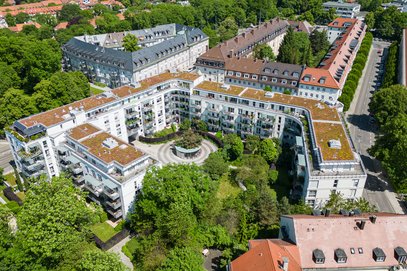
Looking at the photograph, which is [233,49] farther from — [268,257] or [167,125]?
[268,257]

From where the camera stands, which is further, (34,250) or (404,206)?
(404,206)

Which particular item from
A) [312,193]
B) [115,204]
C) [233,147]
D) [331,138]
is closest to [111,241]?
[115,204]

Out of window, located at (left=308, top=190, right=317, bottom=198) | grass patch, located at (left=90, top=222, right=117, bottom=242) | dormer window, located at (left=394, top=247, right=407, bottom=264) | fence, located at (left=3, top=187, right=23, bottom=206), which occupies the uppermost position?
dormer window, located at (left=394, top=247, right=407, bottom=264)

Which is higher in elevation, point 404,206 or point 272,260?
point 272,260

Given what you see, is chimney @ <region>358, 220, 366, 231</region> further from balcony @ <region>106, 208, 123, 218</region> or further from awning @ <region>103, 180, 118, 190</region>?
balcony @ <region>106, 208, 123, 218</region>

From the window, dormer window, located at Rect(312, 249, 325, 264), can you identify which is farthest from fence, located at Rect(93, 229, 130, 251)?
the window

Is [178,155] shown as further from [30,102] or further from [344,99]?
[344,99]

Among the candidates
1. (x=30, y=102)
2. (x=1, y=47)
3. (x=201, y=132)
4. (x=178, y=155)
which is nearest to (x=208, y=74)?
(x=201, y=132)
